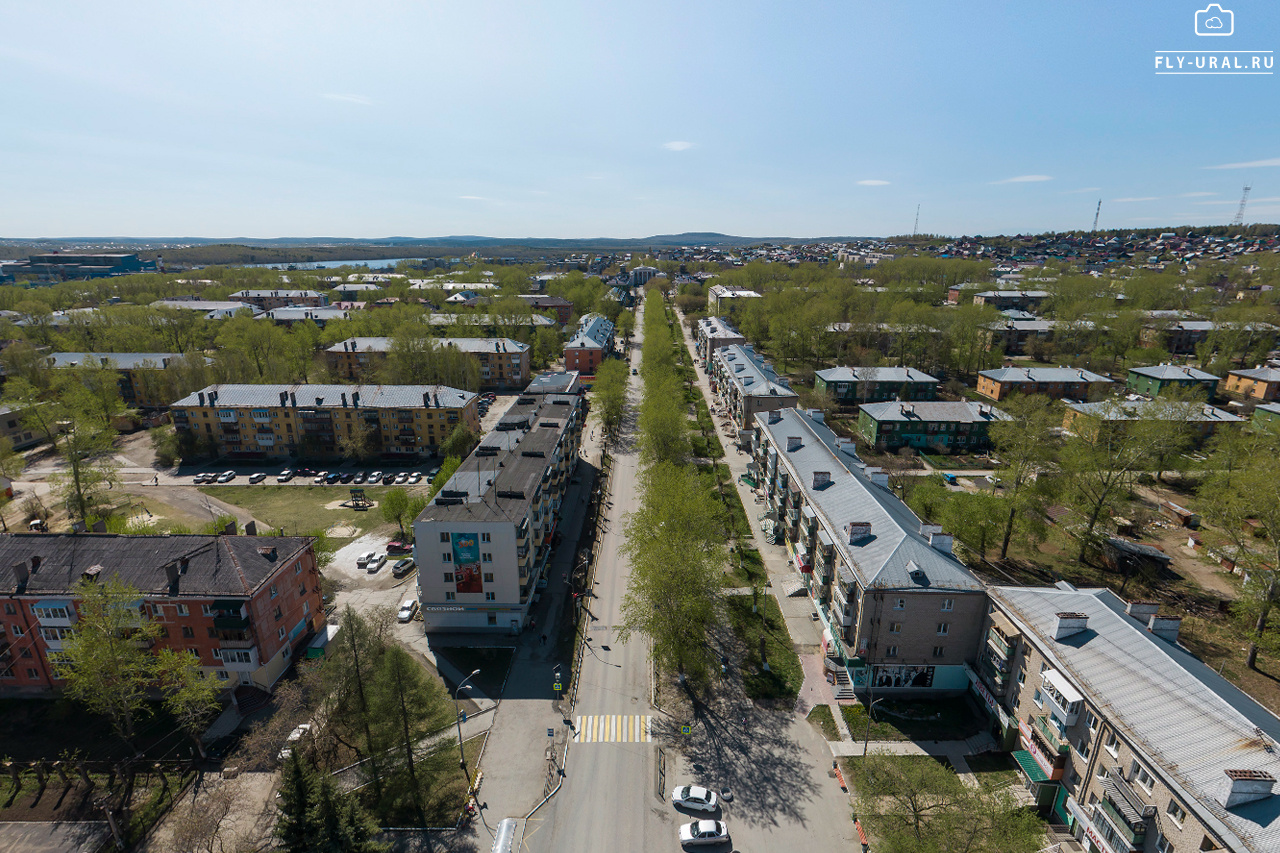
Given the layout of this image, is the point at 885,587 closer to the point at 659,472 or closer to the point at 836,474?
the point at 836,474

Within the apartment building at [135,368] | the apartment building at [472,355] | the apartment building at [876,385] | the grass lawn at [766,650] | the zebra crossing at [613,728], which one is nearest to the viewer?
the zebra crossing at [613,728]

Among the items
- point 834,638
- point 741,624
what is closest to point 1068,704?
point 834,638

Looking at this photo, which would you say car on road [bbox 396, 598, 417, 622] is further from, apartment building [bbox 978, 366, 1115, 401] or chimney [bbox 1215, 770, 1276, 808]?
apartment building [bbox 978, 366, 1115, 401]

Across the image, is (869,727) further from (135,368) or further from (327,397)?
(135,368)

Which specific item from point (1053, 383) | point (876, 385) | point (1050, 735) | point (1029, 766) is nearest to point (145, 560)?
point (1029, 766)

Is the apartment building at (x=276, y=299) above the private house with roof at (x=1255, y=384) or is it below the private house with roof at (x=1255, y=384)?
above

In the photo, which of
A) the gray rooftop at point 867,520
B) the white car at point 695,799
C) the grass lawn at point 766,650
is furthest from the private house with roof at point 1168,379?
the white car at point 695,799

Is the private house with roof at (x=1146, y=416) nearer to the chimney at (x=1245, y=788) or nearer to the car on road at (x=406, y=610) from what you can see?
the chimney at (x=1245, y=788)
